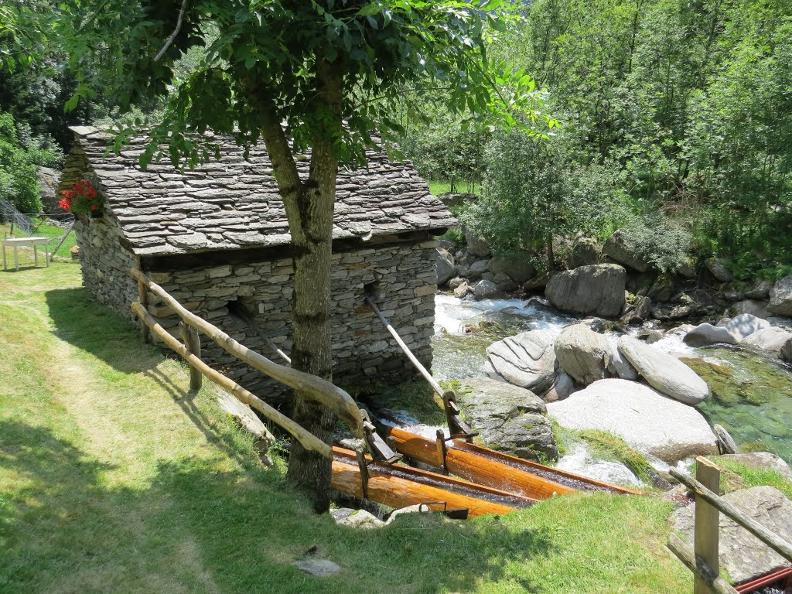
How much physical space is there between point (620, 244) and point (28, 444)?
16847 millimetres

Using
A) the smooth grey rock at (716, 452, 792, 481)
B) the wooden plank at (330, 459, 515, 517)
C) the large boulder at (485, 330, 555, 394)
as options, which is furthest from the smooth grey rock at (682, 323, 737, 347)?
the wooden plank at (330, 459, 515, 517)

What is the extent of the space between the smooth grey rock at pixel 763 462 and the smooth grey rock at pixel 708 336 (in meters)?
7.09

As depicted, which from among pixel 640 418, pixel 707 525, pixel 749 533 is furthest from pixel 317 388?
pixel 640 418

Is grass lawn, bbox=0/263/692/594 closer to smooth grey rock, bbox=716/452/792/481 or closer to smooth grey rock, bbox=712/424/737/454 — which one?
smooth grey rock, bbox=716/452/792/481

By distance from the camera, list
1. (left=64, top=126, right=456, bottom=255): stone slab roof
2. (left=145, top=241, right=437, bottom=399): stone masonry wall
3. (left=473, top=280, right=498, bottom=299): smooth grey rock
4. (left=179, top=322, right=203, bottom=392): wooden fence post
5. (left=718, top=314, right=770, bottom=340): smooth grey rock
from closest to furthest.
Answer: (left=179, top=322, right=203, bottom=392): wooden fence post → (left=64, top=126, right=456, bottom=255): stone slab roof → (left=145, top=241, right=437, bottom=399): stone masonry wall → (left=718, top=314, right=770, bottom=340): smooth grey rock → (left=473, top=280, right=498, bottom=299): smooth grey rock

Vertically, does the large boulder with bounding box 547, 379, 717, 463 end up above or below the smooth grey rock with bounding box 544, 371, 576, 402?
above

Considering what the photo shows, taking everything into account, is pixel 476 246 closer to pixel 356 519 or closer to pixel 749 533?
pixel 356 519

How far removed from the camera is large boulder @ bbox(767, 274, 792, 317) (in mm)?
15875

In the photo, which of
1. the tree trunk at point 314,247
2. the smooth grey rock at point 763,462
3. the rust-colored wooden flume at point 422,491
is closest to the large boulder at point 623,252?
the smooth grey rock at point 763,462

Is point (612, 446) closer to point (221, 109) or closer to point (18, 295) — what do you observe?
point (221, 109)

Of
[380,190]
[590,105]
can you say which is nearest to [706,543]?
[380,190]

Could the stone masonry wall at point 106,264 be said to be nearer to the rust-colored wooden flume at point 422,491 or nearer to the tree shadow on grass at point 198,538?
the tree shadow on grass at point 198,538

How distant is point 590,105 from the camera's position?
25.6m

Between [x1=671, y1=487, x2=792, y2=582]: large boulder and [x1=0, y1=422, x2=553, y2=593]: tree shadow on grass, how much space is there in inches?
55.9
